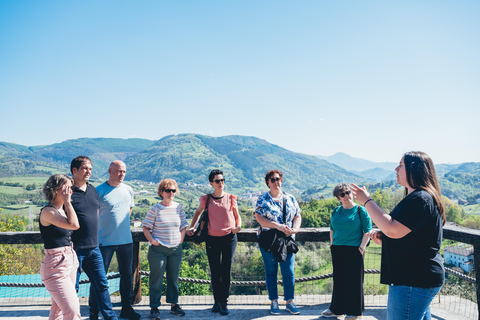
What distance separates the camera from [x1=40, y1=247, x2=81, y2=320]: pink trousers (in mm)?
2434

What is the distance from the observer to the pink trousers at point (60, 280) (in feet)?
7.98

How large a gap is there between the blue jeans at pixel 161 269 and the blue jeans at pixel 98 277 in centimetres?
43

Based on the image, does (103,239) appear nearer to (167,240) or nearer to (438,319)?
(167,240)

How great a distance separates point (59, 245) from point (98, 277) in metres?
0.61

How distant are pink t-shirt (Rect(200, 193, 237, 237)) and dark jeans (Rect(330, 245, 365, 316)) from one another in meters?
1.14

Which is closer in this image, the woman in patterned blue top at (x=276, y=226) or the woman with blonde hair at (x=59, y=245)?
the woman with blonde hair at (x=59, y=245)

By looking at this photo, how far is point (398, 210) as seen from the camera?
6.23 ft

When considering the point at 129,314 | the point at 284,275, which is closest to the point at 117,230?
the point at 129,314

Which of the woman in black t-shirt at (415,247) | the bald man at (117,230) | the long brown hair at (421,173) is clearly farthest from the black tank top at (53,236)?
the long brown hair at (421,173)

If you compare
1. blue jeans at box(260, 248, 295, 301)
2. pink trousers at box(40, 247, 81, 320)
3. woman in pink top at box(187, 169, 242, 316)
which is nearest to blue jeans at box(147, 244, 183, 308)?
woman in pink top at box(187, 169, 242, 316)

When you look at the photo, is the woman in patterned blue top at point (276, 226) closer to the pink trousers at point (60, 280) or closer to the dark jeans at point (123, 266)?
the dark jeans at point (123, 266)

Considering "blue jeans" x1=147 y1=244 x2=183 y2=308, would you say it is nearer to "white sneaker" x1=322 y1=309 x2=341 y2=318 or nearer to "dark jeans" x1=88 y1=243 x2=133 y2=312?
"dark jeans" x1=88 y1=243 x2=133 y2=312

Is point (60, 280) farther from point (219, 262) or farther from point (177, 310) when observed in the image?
point (219, 262)

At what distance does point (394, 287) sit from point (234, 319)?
1814 millimetres
